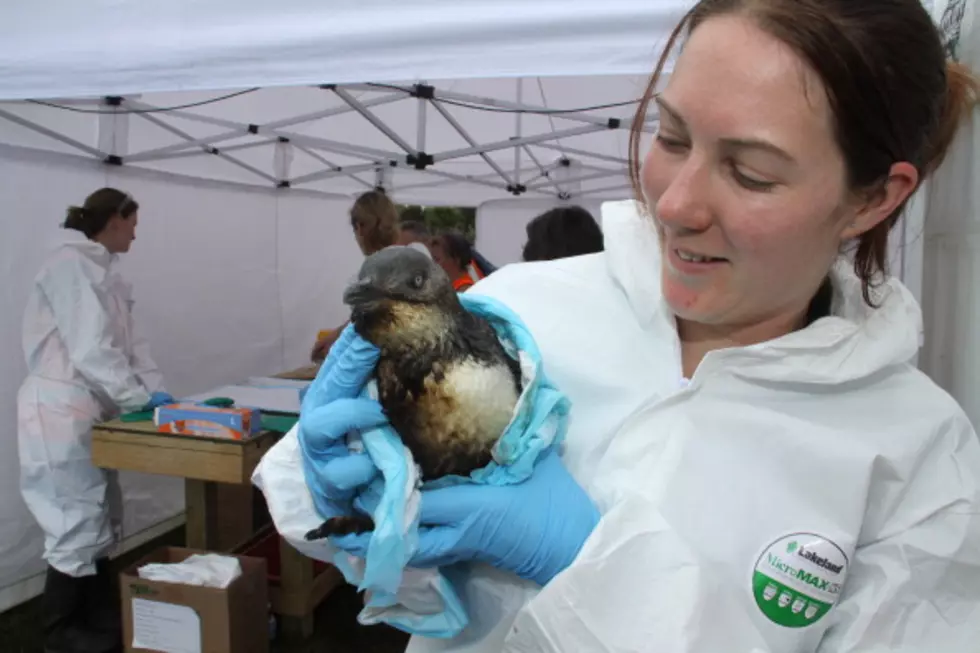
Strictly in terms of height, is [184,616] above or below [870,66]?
below

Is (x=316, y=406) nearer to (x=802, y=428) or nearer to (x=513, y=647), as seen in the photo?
(x=513, y=647)

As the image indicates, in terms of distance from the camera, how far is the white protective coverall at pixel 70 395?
129 inches

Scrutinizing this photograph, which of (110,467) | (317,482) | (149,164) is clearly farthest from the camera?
(149,164)

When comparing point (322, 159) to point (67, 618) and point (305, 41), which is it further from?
point (305, 41)

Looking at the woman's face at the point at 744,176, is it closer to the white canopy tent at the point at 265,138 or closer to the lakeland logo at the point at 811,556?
the lakeland logo at the point at 811,556

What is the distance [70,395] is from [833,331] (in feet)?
11.4

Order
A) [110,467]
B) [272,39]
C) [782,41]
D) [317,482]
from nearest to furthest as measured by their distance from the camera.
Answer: [782,41] → [317,482] → [272,39] → [110,467]

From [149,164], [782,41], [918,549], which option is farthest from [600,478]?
[149,164]

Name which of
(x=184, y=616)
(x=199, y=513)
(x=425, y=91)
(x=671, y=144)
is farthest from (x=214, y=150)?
(x=671, y=144)

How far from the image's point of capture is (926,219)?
62.7 inches

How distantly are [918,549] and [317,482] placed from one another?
35.8 inches

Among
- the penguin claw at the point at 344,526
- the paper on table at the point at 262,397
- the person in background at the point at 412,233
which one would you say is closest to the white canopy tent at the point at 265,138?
the person in background at the point at 412,233

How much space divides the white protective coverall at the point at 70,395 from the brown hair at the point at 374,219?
1.43 meters

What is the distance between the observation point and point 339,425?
106 centimetres
